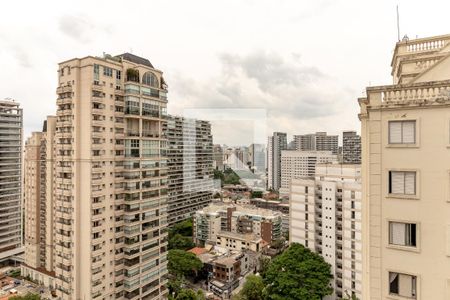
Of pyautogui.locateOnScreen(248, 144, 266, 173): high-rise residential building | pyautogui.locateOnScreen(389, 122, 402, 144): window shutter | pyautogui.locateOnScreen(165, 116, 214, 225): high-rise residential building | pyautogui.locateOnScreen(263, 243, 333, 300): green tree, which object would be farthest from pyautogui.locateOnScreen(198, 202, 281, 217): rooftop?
pyautogui.locateOnScreen(389, 122, 402, 144): window shutter

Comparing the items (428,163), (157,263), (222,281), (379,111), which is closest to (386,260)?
(428,163)

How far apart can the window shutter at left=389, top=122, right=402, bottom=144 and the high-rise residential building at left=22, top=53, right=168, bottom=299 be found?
7.17 m

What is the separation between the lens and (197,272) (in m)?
14.2

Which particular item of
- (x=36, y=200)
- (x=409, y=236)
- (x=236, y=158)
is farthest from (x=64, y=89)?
(x=236, y=158)

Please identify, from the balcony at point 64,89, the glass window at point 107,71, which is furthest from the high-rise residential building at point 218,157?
the balcony at point 64,89

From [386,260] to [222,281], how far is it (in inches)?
468

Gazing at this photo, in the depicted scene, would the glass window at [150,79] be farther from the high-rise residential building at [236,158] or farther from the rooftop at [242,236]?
the rooftop at [242,236]

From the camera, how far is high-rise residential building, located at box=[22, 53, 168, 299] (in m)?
7.97

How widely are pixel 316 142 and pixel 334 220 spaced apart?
70.5 ft

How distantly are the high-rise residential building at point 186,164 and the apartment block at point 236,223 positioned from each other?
351 cm

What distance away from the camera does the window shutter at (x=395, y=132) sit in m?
2.71

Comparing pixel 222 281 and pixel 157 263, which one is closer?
pixel 157 263

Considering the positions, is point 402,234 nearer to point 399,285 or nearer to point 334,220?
point 399,285

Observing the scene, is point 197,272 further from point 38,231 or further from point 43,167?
point 43,167
